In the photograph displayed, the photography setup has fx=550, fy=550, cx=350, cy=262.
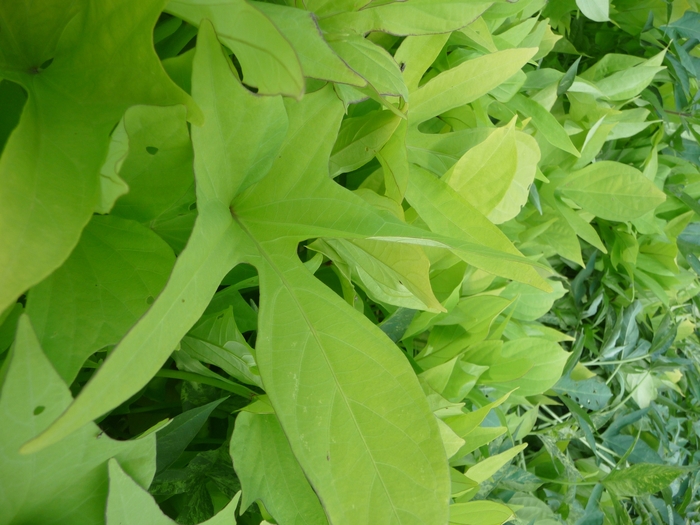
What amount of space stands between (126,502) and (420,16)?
23cm

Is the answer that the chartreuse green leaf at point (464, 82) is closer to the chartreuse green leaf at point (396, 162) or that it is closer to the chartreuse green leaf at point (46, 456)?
the chartreuse green leaf at point (396, 162)

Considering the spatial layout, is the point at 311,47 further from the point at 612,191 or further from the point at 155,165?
the point at 612,191

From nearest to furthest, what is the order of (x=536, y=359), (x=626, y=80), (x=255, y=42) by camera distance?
1. (x=255, y=42)
2. (x=536, y=359)
3. (x=626, y=80)

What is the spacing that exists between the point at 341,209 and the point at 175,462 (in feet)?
0.54

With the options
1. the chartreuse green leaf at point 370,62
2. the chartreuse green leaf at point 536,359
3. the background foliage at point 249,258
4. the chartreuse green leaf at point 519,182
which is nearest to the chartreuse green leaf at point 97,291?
the background foliage at point 249,258

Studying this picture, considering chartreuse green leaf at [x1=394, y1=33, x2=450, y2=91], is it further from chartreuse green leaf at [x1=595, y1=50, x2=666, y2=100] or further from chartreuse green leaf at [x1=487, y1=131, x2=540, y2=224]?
chartreuse green leaf at [x1=595, y1=50, x2=666, y2=100]

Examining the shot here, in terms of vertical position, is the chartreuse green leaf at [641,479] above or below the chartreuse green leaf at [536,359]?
below

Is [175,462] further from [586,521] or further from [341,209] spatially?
[586,521]

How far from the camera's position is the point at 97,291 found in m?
0.18

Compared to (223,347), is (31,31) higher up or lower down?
higher up

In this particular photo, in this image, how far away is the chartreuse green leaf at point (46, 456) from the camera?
15cm

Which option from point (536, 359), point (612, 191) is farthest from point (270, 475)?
point (612, 191)

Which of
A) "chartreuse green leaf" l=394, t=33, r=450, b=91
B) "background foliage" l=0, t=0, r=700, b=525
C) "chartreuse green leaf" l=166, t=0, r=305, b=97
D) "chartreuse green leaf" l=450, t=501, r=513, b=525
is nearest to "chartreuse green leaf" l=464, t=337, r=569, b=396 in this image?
"background foliage" l=0, t=0, r=700, b=525

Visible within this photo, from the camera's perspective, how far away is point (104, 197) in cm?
16
